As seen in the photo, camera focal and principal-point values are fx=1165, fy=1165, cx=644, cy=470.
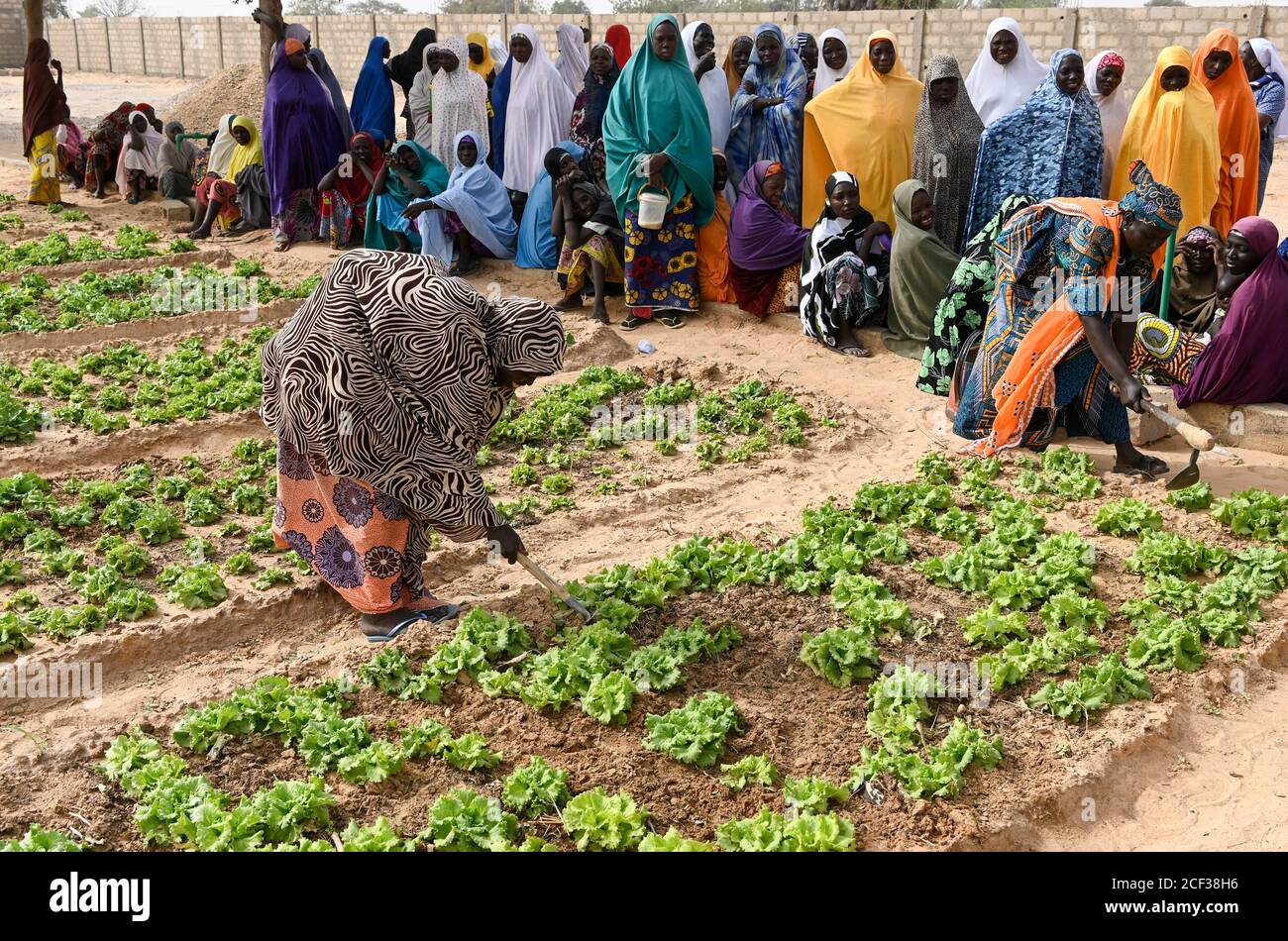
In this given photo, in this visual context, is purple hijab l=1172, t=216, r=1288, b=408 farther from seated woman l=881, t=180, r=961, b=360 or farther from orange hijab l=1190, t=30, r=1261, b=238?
orange hijab l=1190, t=30, r=1261, b=238

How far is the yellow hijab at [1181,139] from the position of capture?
8266mm

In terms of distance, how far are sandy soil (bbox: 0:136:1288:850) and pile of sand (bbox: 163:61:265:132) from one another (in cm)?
1375

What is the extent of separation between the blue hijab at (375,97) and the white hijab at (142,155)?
331 cm

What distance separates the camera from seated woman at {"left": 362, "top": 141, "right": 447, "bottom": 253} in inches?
447

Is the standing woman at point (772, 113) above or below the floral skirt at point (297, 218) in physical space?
above

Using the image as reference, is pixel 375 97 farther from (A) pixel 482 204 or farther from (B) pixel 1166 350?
(B) pixel 1166 350

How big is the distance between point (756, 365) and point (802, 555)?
3541 mm

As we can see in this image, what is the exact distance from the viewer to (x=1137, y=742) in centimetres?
418

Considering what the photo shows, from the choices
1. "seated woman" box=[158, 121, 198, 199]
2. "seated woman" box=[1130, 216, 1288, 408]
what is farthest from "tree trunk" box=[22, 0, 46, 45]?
"seated woman" box=[1130, 216, 1288, 408]

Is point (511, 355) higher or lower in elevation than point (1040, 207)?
lower

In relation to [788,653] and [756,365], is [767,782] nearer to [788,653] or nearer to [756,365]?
[788,653]

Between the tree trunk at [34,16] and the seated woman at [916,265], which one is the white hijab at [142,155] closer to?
the tree trunk at [34,16]

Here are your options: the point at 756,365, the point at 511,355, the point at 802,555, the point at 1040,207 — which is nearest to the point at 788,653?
the point at 802,555

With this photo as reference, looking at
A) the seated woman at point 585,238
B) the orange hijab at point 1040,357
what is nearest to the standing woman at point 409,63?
the seated woman at point 585,238
